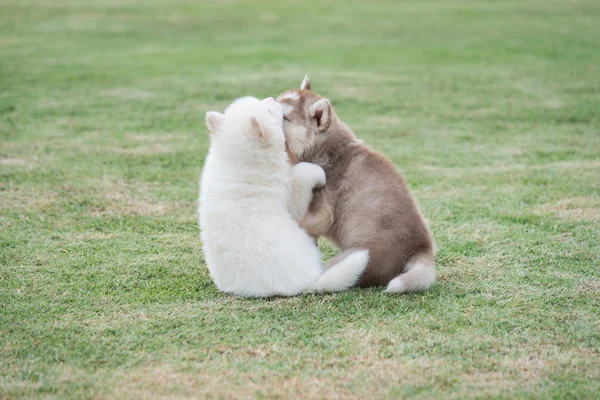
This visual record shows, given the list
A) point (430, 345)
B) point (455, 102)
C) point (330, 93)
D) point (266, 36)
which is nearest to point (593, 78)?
point (455, 102)

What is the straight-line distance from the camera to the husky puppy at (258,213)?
359cm

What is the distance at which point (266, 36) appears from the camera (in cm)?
1497

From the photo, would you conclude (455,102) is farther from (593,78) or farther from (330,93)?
(593,78)

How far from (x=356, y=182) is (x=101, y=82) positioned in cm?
730

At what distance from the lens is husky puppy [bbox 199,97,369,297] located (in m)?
3.59

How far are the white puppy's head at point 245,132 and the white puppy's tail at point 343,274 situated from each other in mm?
759

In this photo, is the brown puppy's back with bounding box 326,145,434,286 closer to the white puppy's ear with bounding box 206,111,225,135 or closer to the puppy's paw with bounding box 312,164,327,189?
the puppy's paw with bounding box 312,164,327,189

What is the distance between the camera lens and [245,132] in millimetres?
3758

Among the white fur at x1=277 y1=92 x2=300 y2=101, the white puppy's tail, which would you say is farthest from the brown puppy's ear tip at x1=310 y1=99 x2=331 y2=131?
the white puppy's tail

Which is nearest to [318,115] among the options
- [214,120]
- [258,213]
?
[214,120]

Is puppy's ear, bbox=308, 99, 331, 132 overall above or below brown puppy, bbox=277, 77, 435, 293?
above

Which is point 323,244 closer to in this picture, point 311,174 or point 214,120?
point 311,174

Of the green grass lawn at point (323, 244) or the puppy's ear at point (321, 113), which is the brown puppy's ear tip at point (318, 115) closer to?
the puppy's ear at point (321, 113)

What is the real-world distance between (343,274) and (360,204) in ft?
1.50
